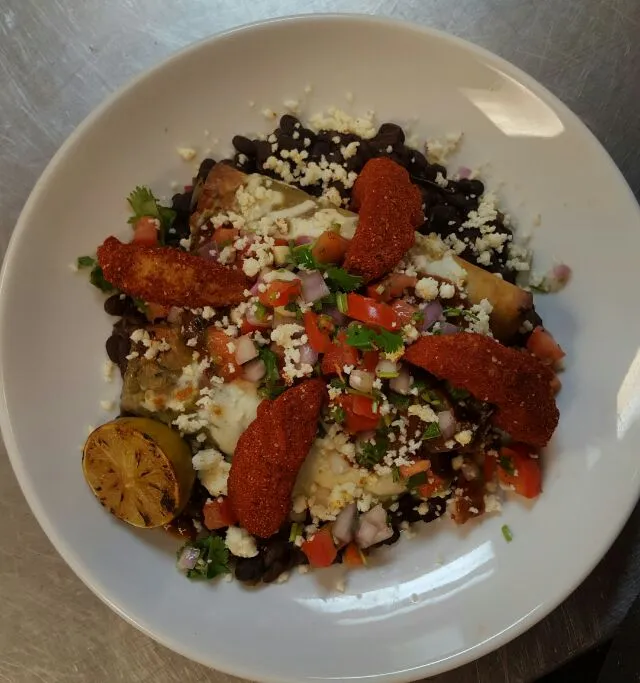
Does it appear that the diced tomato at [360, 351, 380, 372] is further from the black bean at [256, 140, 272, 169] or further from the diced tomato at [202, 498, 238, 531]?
the black bean at [256, 140, 272, 169]

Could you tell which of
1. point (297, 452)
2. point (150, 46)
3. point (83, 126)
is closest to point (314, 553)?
point (297, 452)

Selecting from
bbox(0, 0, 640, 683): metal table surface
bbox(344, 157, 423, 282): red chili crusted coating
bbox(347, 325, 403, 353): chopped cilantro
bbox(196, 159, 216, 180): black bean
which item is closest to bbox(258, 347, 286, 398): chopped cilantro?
A: bbox(347, 325, 403, 353): chopped cilantro

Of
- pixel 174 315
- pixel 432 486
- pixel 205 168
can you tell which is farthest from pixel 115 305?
pixel 432 486

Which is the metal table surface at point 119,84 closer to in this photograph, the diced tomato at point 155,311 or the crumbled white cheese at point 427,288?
the diced tomato at point 155,311

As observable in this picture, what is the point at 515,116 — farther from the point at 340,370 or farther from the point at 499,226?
the point at 340,370

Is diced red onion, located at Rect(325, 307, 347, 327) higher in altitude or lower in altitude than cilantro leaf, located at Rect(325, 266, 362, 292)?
lower

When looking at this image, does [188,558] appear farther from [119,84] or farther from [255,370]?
[119,84]
